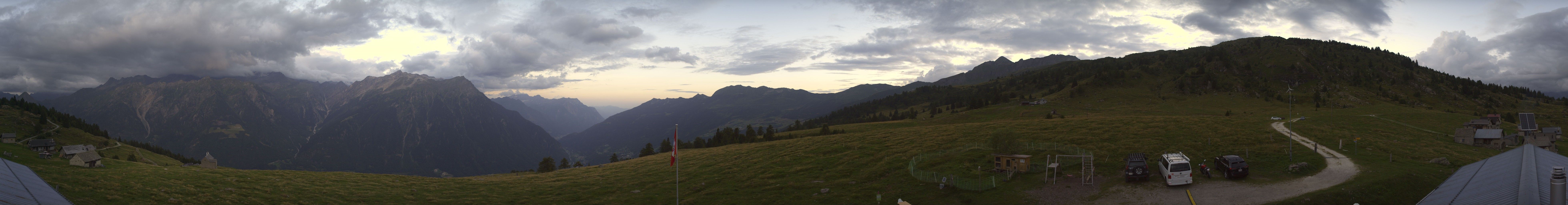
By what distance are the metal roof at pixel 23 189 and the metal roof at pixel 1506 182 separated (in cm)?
4250

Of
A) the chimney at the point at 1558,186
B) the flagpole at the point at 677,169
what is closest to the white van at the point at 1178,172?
the chimney at the point at 1558,186

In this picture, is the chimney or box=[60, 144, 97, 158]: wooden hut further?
box=[60, 144, 97, 158]: wooden hut

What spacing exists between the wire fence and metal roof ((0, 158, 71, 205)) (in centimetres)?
4260

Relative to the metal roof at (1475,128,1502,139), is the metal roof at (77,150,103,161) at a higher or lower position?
lower

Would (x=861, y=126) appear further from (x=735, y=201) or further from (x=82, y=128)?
(x=82, y=128)

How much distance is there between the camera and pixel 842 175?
50844mm

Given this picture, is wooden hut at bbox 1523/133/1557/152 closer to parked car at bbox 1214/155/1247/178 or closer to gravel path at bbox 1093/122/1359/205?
gravel path at bbox 1093/122/1359/205

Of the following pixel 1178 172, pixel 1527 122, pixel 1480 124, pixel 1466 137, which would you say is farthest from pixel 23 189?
pixel 1527 122

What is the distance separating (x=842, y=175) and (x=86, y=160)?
268 feet

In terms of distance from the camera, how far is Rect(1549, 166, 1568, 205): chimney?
12477 mm

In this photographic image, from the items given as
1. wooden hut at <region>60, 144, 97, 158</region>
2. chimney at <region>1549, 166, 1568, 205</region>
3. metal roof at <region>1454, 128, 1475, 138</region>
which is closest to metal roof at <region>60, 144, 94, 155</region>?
wooden hut at <region>60, 144, 97, 158</region>

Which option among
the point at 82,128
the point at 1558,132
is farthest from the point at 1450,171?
the point at 82,128

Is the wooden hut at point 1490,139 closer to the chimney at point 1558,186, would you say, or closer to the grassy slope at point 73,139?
the chimney at point 1558,186

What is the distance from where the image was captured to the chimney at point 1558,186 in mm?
12477
